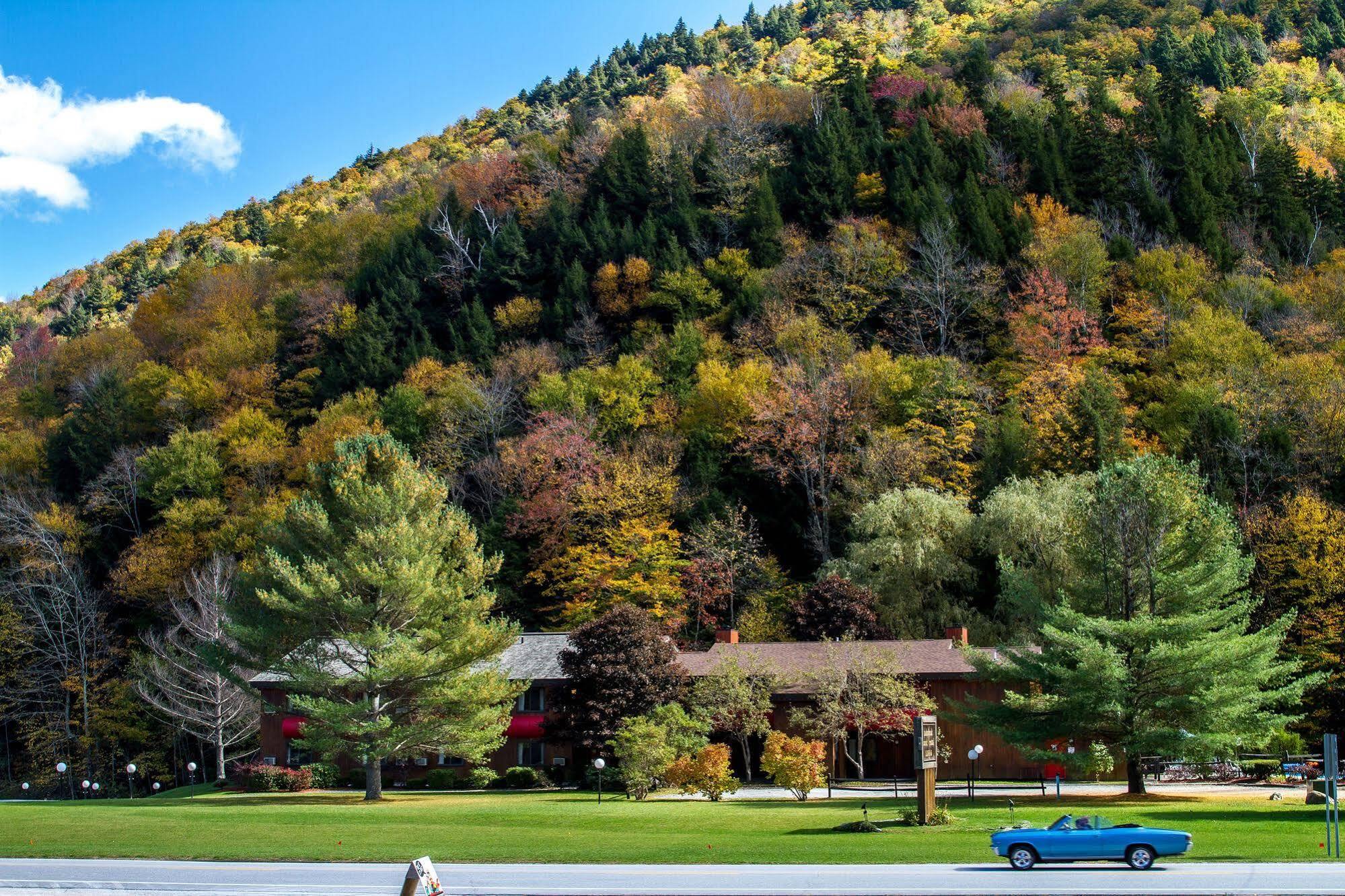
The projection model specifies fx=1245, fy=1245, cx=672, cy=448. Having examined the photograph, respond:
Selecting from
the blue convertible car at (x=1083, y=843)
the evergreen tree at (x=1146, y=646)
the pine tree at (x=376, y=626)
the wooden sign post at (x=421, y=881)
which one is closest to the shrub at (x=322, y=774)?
the pine tree at (x=376, y=626)

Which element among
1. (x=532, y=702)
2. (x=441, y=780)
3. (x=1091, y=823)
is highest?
(x=532, y=702)

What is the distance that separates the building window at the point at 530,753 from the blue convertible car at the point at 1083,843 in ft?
119

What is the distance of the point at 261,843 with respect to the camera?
91.2 feet

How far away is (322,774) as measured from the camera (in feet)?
176

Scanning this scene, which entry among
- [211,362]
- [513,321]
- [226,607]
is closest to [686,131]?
[513,321]

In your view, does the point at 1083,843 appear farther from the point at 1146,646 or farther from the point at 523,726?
the point at 523,726

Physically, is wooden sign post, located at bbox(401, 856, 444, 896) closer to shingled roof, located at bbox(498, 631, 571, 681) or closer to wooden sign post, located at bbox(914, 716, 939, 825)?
wooden sign post, located at bbox(914, 716, 939, 825)

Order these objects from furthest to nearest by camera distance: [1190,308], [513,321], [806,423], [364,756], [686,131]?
[686,131] → [513,321] → [1190,308] → [806,423] → [364,756]

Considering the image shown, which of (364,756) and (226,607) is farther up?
(226,607)

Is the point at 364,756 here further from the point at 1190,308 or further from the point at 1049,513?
the point at 1190,308

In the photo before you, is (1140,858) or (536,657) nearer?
(1140,858)

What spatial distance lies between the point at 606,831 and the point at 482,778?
1899cm

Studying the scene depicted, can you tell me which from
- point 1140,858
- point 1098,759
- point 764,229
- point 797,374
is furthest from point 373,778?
point 764,229

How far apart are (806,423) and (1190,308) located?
84.9 feet
